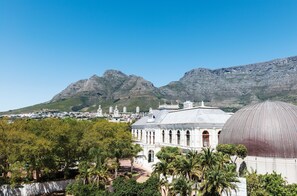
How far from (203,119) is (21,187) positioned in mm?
33485

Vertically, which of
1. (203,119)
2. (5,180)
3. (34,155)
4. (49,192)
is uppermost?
(203,119)

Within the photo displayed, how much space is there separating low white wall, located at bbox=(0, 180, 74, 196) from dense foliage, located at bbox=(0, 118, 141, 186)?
1.19 meters

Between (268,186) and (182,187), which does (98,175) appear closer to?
(182,187)

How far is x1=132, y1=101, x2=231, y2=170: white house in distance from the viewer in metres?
49.2

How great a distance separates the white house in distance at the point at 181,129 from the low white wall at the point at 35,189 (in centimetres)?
2155

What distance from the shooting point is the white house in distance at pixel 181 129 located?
4922 cm

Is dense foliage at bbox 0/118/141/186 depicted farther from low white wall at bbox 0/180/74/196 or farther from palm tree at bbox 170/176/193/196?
palm tree at bbox 170/176/193/196

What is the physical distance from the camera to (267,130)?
38.1 metres

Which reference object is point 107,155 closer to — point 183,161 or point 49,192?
point 49,192

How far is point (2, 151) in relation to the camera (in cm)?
3750

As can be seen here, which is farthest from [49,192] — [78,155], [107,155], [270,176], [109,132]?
[270,176]

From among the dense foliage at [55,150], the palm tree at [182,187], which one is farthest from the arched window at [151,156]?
the palm tree at [182,187]

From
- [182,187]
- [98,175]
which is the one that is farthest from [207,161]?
[98,175]

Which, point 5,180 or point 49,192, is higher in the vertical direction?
point 5,180
